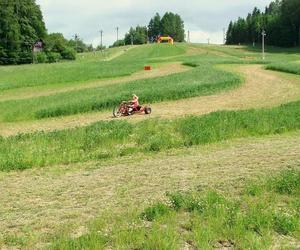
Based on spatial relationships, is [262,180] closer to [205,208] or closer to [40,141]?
[205,208]

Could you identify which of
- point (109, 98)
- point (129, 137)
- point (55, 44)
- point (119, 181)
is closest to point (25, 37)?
point (55, 44)

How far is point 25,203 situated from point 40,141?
7.74m

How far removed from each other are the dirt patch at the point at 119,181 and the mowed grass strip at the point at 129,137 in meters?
0.81

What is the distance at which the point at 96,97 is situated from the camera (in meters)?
31.6

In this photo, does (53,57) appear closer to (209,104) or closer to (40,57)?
(40,57)

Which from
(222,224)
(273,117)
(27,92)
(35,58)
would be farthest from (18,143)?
(35,58)

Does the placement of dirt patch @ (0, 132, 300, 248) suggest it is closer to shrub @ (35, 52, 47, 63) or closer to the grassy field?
the grassy field

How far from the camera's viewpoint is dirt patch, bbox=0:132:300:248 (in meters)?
8.98

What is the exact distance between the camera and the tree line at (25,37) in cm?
11806

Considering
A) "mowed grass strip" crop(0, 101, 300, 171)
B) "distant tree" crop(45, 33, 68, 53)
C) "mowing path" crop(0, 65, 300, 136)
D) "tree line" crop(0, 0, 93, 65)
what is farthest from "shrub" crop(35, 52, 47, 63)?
"mowed grass strip" crop(0, 101, 300, 171)

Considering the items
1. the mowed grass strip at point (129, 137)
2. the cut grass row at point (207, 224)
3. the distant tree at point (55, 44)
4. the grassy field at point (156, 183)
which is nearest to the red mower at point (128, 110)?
the grassy field at point (156, 183)

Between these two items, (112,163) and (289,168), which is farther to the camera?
(112,163)

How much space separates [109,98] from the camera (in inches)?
1195

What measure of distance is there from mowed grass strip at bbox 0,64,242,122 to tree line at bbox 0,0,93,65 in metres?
85.6
